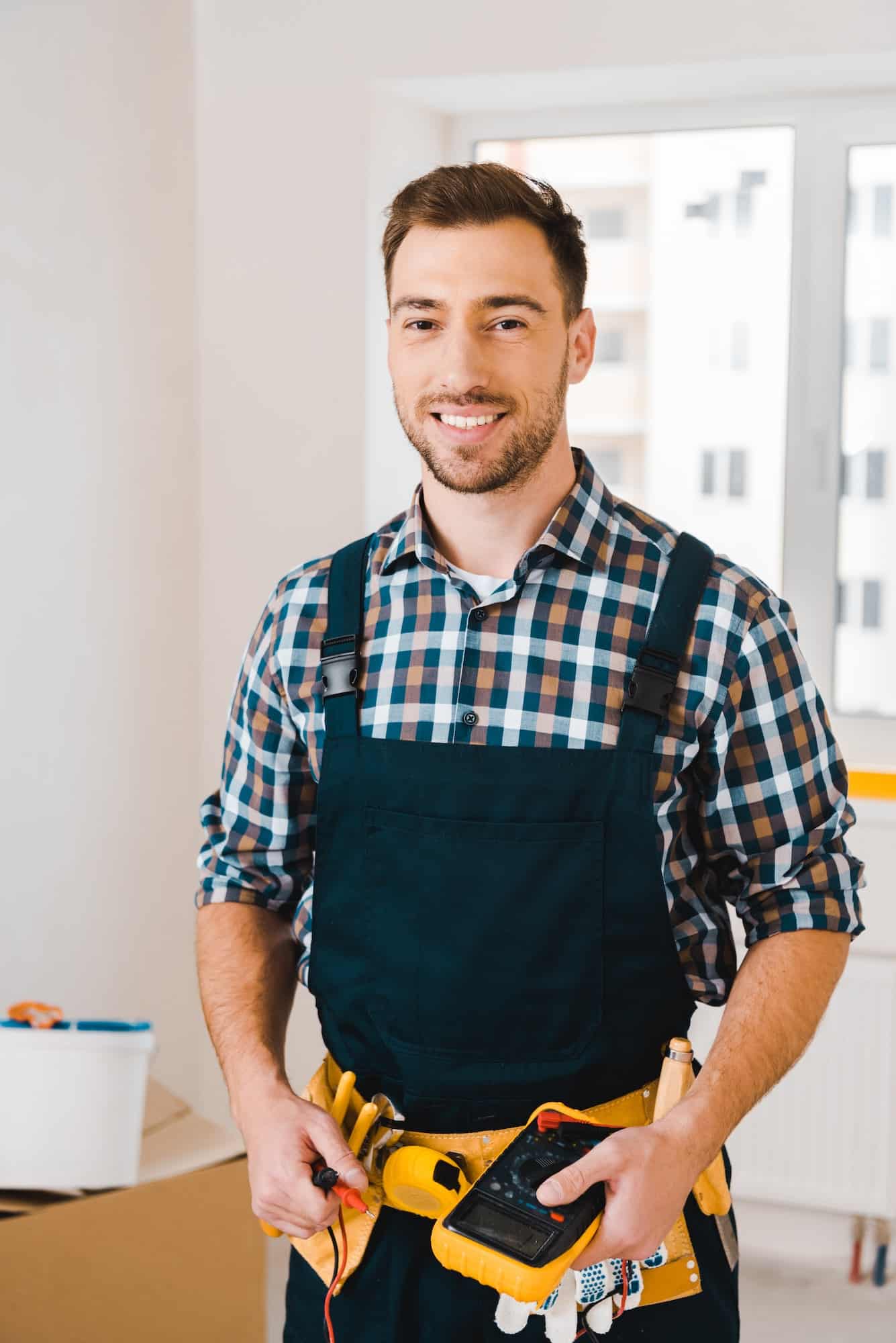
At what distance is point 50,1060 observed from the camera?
5.70 ft

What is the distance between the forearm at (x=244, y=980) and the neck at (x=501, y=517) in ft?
1.30

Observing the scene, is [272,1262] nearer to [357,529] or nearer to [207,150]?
[357,529]

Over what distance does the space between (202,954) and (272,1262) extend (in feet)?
4.57

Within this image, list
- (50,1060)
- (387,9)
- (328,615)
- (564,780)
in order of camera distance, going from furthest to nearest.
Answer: (387,9)
(50,1060)
(328,615)
(564,780)

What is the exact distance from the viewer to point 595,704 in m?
1.09

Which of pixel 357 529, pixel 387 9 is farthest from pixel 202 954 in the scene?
pixel 387 9

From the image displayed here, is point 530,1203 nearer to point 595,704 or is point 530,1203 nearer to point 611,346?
point 595,704

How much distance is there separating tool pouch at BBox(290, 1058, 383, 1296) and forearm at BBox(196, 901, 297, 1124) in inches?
3.0

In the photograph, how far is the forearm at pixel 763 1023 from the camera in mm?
993

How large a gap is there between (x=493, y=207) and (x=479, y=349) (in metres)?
0.13

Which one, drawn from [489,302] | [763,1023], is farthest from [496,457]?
[763,1023]

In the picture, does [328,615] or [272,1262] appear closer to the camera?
[328,615]

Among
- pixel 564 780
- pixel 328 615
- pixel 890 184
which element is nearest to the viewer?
pixel 564 780

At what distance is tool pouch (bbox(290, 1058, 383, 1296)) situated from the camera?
107 centimetres
